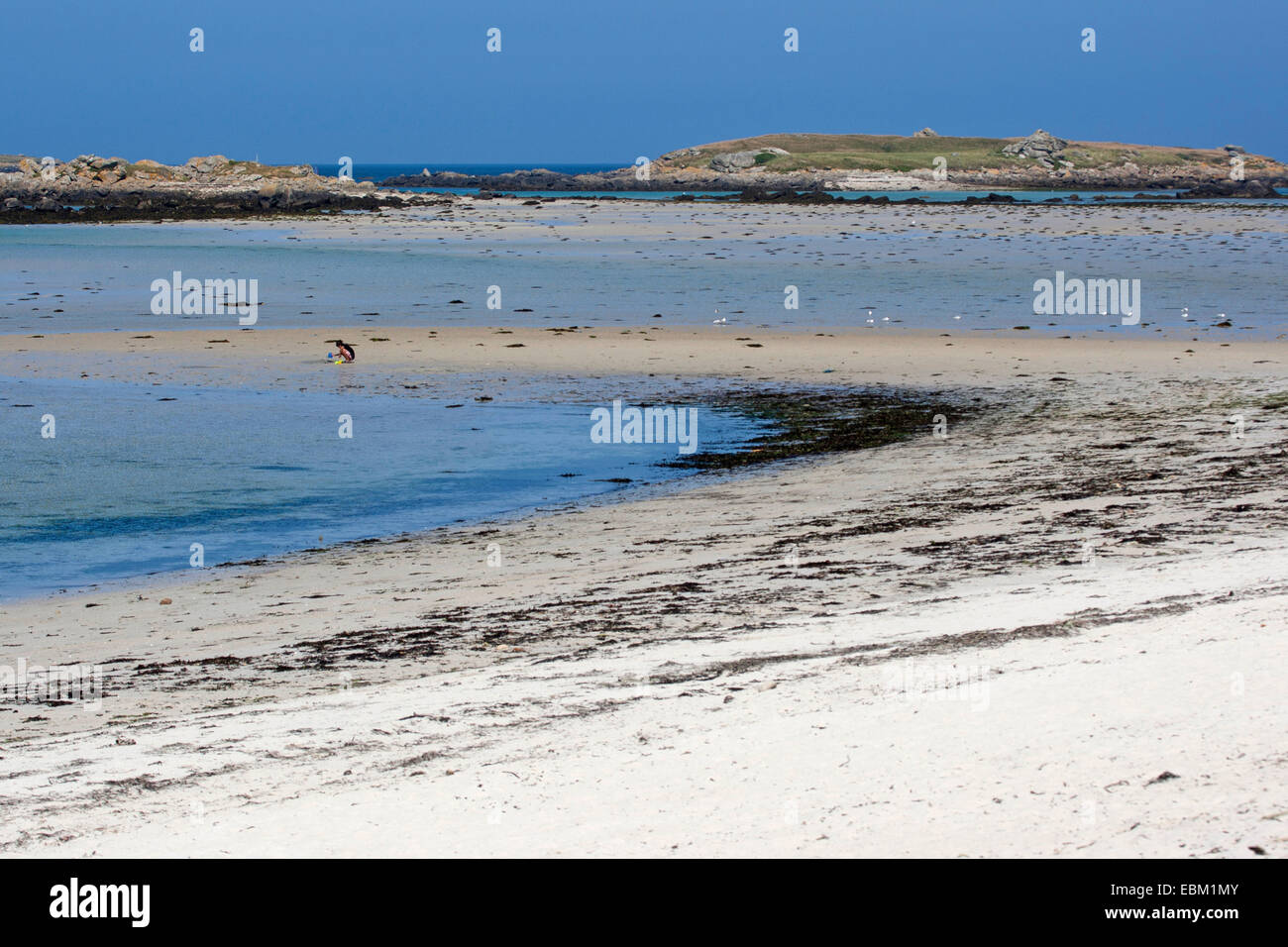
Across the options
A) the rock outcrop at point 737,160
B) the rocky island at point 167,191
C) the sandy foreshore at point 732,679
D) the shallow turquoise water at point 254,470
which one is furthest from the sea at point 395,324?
the rock outcrop at point 737,160

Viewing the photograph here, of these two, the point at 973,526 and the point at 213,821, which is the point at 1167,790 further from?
the point at 973,526

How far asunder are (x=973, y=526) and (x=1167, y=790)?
595 centimetres

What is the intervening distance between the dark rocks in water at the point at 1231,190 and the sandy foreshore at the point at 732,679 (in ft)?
342

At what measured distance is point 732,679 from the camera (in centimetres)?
648

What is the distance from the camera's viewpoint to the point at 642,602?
8734 millimetres

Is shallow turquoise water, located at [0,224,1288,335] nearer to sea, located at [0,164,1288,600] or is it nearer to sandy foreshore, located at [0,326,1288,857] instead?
sea, located at [0,164,1288,600]

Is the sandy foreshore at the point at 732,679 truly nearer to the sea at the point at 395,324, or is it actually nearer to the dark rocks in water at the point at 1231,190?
the sea at the point at 395,324

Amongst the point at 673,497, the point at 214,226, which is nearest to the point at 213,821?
the point at 673,497

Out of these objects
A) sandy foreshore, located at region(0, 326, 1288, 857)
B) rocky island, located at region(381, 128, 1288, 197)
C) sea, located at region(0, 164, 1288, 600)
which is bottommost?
sandy foreshore, located at region(0, 326, 1288, 857)

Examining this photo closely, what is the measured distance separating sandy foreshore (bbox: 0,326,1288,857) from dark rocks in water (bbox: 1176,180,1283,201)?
342 feet

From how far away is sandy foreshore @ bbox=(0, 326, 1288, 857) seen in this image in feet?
15.6

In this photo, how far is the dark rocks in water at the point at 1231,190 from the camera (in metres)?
113

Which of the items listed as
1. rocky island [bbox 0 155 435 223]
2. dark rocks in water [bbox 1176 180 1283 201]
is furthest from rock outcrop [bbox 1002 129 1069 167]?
rocky island [bbox 0 155 435 223]
